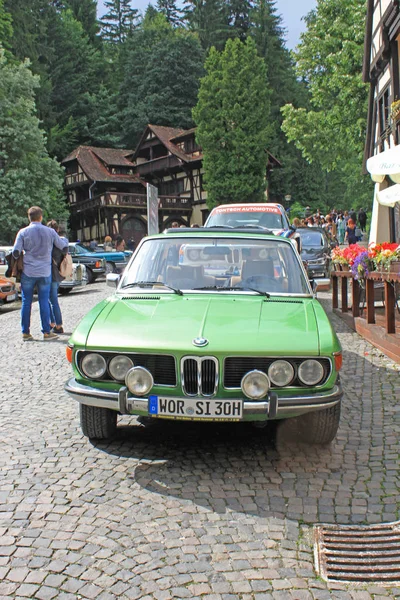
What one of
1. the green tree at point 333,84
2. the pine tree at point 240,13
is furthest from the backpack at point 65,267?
the pine tree at point 240,13

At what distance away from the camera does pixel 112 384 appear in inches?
169

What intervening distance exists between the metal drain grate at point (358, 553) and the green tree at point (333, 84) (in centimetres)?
2674

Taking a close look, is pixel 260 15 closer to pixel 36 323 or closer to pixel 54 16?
pixel 54 16

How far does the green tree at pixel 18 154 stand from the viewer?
112ft

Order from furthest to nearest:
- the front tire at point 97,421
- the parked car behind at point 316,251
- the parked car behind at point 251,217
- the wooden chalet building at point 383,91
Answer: the wooden chalet building at point 383,91, the parked car behind at point 316,251, the parked car behind at point 251,217, the front tire at point 97,421

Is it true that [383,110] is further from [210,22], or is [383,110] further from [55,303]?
[210,22]

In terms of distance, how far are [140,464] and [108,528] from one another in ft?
3.22

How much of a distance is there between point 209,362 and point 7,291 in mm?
13566

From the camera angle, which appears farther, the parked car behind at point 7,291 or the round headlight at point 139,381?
the parked car behind at point 7,291

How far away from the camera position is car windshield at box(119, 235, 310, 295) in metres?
5.40

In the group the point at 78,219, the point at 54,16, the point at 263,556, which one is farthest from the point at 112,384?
the point at 54,16

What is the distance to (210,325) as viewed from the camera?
4.41 metres

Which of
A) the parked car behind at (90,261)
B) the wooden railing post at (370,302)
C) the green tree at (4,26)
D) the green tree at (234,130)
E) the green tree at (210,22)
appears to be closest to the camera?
the wooden railing post at (370,302)

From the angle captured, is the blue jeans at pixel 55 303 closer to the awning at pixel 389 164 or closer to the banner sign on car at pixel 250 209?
the awning at pixel 389 164
